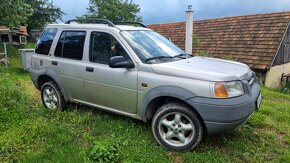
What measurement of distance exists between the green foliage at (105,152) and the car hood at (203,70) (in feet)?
4.21

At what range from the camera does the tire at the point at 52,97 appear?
5783 millimetres

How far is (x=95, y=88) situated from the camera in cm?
504

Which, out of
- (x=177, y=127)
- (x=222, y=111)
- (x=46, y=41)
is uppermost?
(x=46, y=41)

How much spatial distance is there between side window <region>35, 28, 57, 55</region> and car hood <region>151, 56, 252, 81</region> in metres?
2.57

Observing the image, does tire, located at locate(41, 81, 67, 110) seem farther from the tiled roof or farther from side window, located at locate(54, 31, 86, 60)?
the tiled roof

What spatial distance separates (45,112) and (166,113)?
9.02ft

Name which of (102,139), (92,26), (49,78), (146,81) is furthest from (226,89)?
(49,78)

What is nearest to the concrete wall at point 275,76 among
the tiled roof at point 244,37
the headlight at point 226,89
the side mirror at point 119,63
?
the tiled roof at point 244,37

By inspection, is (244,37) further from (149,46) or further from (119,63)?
(119,63)

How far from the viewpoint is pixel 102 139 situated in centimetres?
459

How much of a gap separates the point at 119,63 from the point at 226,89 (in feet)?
5.42

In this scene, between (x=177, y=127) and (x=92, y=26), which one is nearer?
(x=177, y=127)

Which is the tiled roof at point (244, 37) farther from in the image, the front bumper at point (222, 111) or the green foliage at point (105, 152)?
the green foliage at point (105, 152)

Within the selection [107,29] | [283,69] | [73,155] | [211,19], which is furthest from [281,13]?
[73,155]
